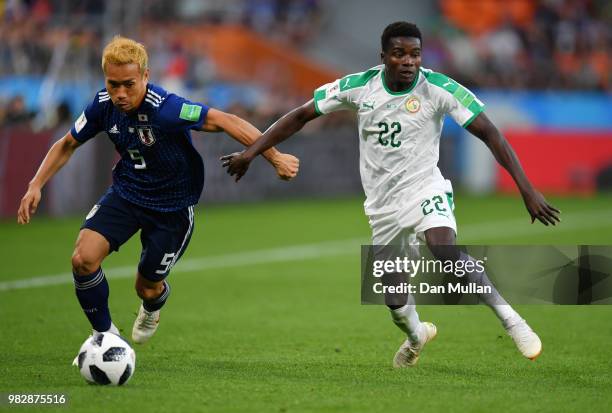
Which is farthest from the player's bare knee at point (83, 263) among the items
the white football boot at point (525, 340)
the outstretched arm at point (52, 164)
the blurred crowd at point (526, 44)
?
the blurred crowd at point (526, 44)

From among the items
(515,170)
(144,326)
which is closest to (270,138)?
(515,170)

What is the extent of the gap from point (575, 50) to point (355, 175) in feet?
32.0

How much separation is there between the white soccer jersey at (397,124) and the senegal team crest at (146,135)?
3.97ft

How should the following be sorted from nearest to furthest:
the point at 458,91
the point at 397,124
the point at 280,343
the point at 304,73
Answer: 1. the point at 458,91
2. the point at 397,124
3. the point at 280,343
4. the point at 304,73

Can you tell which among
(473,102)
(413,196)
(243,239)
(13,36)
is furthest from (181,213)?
(13,36)

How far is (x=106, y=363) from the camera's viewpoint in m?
7.34

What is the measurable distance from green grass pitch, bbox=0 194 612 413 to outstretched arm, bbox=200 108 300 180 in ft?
4.77

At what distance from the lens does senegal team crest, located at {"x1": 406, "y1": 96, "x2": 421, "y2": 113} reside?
807 cm

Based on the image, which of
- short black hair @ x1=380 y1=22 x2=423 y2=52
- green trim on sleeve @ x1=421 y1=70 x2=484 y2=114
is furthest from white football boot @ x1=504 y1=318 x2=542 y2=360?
short black hair @ x1=380 y1=22 x2=423 y2=52

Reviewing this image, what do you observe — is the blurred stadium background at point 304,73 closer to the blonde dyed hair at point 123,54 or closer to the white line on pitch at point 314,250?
the white line on pitch at point 314,250

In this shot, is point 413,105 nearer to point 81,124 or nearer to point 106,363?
point 81,124

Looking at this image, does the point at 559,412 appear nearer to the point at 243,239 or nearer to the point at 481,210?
the point at 243,239

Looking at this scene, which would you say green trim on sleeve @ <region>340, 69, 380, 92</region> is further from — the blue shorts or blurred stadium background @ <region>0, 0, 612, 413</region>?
blurred stadium background @ <region>0, 0, 612, 413</region>

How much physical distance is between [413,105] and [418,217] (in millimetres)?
798
